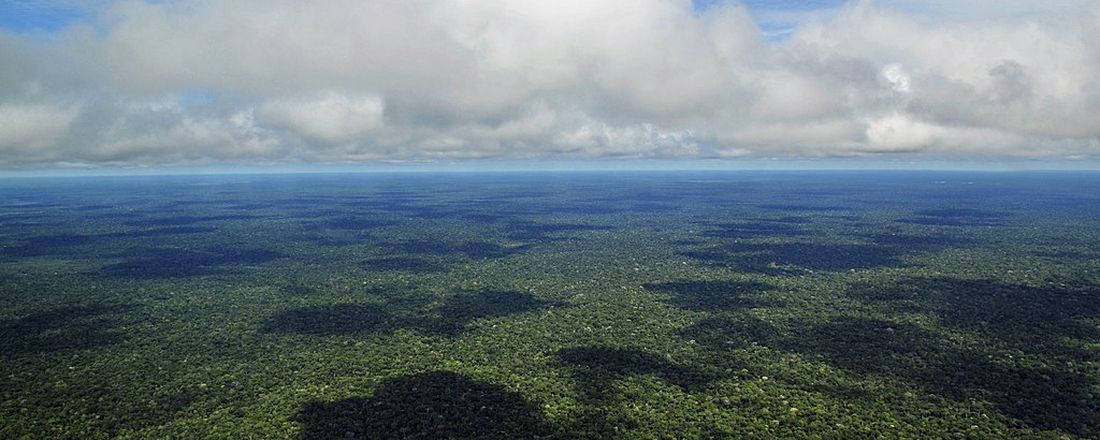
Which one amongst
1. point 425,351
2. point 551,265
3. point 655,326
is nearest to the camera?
point 425,351

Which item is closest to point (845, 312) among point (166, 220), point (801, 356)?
point (801, 356)

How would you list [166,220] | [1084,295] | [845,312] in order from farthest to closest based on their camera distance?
[166,220], [1084,295], [845,312]

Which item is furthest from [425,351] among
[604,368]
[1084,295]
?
[1084,295]

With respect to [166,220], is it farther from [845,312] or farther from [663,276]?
[845,312]

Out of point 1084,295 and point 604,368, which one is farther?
point 1084,295

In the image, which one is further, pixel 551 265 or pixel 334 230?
pixel 334 230

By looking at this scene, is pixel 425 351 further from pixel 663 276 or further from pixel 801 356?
pixel 663 276
